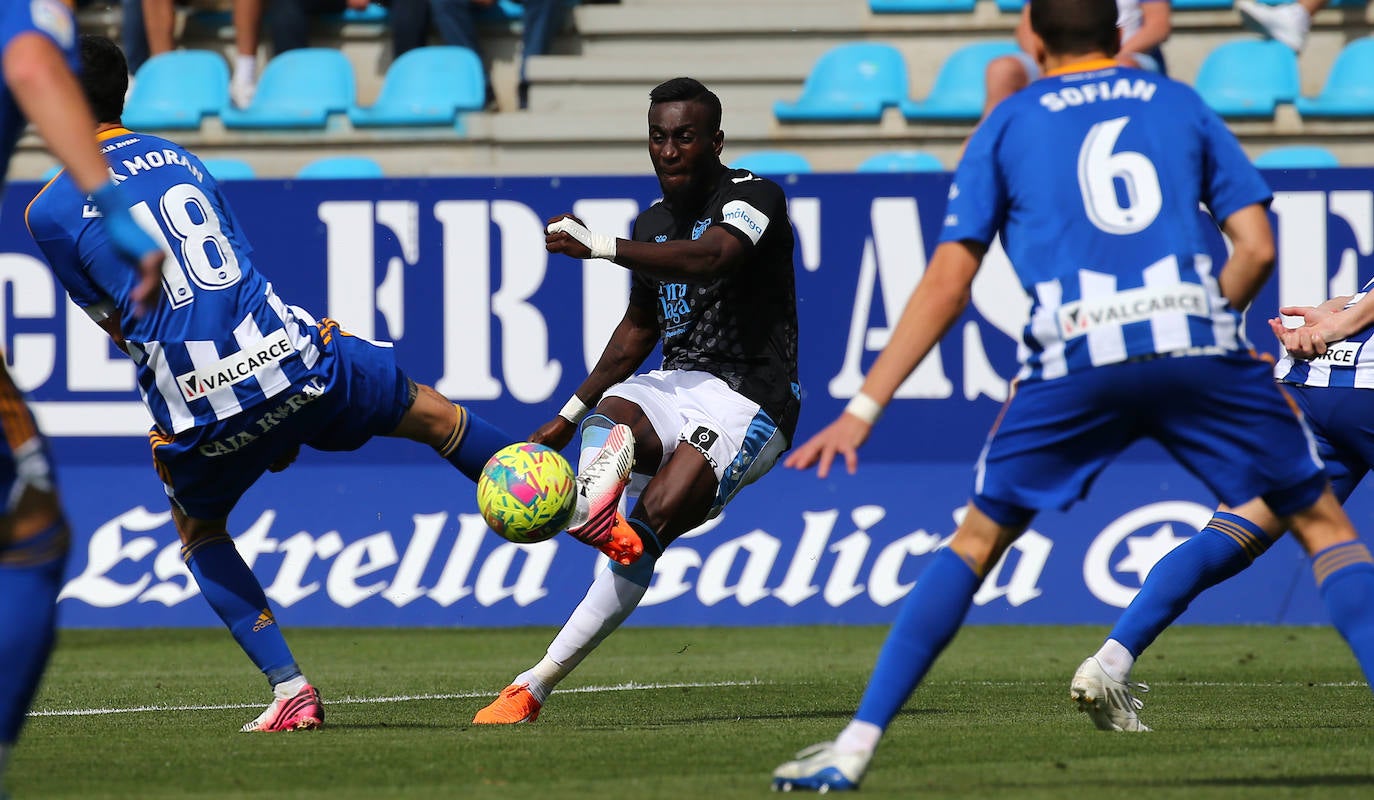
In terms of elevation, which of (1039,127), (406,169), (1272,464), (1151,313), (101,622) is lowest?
(101,622)

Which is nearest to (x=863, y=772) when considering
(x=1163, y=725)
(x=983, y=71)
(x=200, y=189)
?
(x=1163, y=725)

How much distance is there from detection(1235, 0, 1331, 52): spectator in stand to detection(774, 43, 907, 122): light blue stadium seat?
2492 millimetres

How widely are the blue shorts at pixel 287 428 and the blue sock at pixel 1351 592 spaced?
10.6 feet

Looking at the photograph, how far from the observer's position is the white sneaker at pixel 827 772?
426 centimetres

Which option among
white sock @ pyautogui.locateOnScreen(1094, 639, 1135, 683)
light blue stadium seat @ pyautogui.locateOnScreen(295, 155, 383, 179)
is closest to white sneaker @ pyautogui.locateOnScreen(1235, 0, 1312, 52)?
light blue stadium seat @ pyautogui.locateOnScreen(295, 155, 383, 179)

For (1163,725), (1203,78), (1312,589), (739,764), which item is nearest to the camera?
(739,764)

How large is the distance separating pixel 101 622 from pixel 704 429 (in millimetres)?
5293

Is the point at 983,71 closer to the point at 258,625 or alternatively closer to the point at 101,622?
the point at 101,622

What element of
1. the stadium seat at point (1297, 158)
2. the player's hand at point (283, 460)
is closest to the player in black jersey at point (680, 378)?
the player's hand at point (283, 460)

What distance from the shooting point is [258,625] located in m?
6.34

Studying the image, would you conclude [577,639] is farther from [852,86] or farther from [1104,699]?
[852,86]

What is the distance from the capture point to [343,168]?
Answer: 42.3 feet

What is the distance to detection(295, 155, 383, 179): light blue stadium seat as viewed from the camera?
12.8 metres

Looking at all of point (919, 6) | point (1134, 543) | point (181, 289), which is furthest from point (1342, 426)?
point (919, 6)
